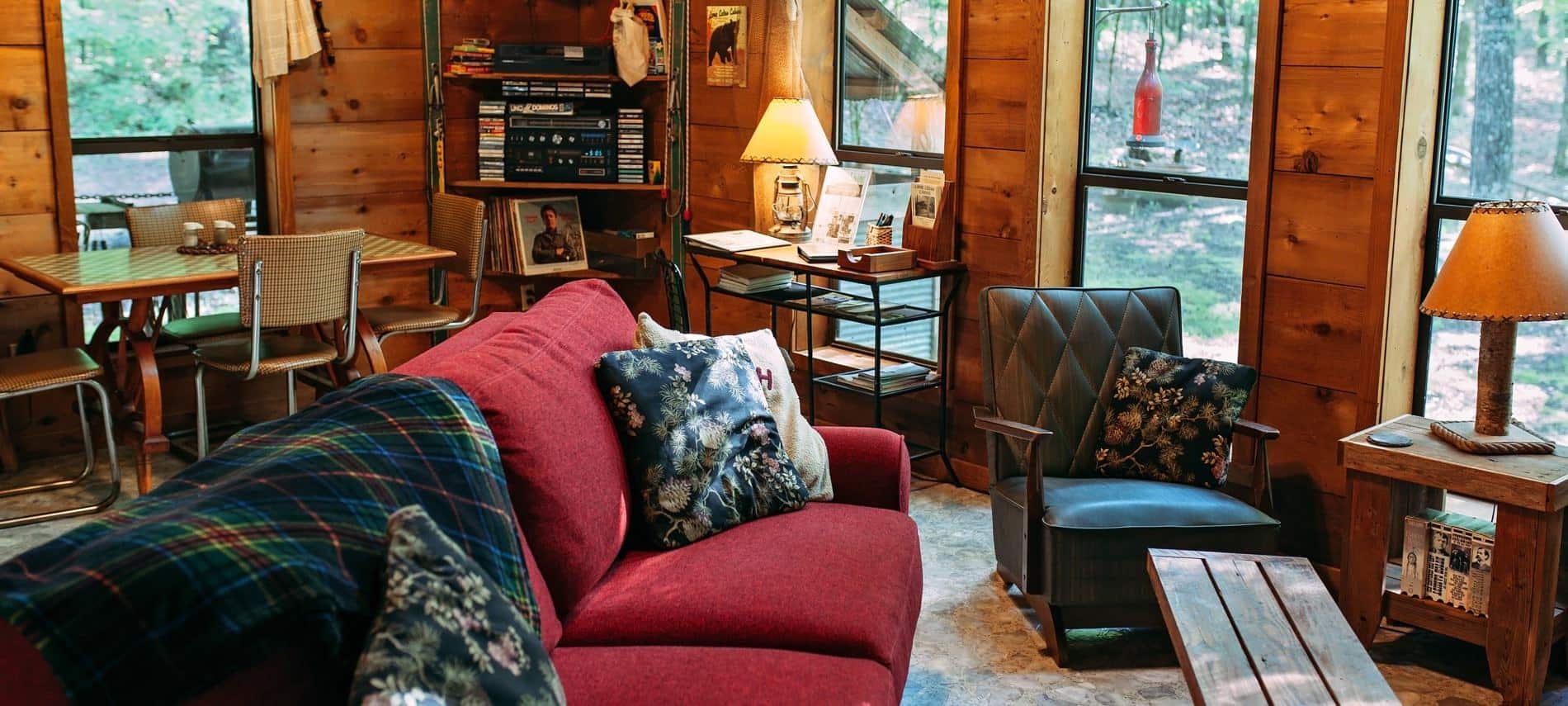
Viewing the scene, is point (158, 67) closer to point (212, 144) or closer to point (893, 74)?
point (212, 144)

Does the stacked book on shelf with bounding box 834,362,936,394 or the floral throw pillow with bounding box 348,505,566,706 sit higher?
the floral throw pillow with bounding box 348,505,566,706

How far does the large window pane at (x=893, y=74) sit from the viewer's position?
4.96 m

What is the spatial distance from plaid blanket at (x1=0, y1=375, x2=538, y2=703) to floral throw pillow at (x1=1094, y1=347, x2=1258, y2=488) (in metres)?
2.06

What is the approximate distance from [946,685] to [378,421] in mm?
1746

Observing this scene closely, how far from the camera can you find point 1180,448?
12.1 ft

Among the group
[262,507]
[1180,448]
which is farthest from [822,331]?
[262,507]

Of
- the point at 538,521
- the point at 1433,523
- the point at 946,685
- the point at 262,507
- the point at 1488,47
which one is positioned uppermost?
the point at 1488,47

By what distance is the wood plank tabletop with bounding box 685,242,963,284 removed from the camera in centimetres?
454

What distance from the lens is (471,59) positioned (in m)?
5.77

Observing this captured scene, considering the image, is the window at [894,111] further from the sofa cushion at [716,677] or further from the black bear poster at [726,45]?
the sofa cushion at [716,677]

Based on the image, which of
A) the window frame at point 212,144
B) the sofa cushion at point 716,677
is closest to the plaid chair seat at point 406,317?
the window frame at point 212,144

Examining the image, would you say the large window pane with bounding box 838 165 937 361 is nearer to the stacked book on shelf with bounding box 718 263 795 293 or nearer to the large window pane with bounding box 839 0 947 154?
the large window pane with bounding box 839 0 947 154

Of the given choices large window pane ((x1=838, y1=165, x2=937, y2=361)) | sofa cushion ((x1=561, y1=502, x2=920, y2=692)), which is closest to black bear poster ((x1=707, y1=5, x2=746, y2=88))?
large window pane ((x1=838, y1=165, x2=937, y2=361))

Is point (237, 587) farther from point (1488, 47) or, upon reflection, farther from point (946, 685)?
point (1488, 47)
